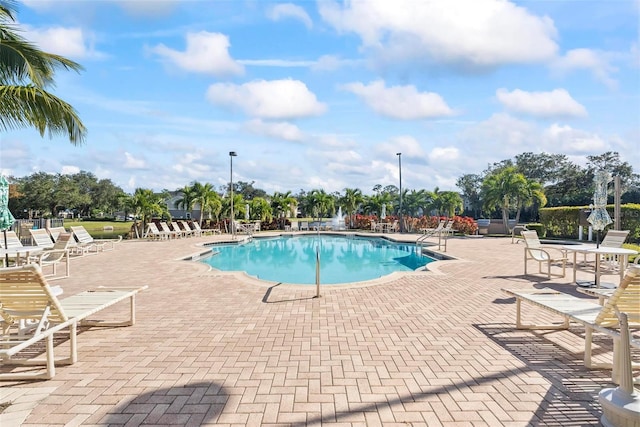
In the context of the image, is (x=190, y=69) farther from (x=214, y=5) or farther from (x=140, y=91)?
(x=214, y=5)

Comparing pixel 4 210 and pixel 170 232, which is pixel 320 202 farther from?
pixel 4 210

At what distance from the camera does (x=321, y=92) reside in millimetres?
13320

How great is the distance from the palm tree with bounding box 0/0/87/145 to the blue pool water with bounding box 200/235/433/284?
5797 millimetres

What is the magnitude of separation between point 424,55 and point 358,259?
733cm

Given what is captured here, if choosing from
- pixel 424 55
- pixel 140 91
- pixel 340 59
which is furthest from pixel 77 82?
pixel 424 55

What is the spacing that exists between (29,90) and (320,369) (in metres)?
7.06

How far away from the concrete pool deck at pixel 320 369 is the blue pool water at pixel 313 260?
4.50 m

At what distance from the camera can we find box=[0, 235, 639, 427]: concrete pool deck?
8.10ft

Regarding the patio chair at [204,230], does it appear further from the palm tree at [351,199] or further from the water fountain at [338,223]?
the palm tree at [351,199]

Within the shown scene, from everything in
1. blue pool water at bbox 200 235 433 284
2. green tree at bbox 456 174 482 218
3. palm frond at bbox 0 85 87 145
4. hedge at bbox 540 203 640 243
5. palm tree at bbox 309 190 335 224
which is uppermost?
green tree at bbox 456 174 482 218

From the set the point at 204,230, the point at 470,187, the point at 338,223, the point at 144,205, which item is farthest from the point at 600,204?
the point at 470,187

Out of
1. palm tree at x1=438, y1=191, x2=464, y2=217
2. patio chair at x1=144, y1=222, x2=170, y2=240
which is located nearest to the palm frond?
patio chair at x1=144, y1=222, x2=170, y2=240

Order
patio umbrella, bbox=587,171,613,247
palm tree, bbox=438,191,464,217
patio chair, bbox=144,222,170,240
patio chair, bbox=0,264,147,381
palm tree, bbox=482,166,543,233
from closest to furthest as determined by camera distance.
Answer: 1. patio chair, bbox=0,264,147,381
2. patio umbrella, bbox=587,171,613,247
3. patio chair, bbox=144,222,170,240
4. palm tree, bbox=482,166,543,233
5. palm tree, bbox=438,191,464,217

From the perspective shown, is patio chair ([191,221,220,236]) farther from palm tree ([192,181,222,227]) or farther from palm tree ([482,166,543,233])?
palm tree ([482,166,543,233])
